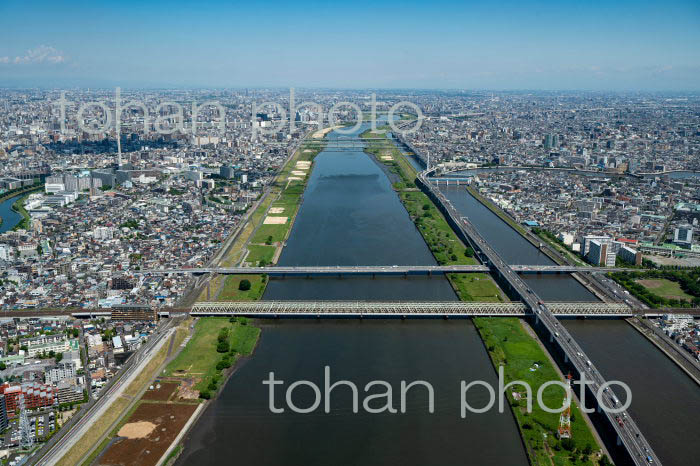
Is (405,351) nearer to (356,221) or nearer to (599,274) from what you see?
(599,274)

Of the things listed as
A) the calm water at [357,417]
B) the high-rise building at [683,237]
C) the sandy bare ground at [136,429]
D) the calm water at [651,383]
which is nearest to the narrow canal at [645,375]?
the calm water at [651,383]

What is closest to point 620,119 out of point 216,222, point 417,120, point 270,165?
point 417,120

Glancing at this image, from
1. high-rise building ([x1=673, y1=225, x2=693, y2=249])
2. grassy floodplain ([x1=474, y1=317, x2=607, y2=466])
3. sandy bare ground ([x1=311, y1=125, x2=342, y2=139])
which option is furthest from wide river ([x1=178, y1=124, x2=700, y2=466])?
sandy bare ground ([x1=311, y1=125, x2=342, y2=139])

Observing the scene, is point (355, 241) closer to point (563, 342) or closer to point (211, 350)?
point (211, 350)

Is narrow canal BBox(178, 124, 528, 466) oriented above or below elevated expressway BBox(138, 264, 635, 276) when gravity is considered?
below

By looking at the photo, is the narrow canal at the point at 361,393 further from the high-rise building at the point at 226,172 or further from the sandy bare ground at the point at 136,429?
the high-rise building at the point at 226,172

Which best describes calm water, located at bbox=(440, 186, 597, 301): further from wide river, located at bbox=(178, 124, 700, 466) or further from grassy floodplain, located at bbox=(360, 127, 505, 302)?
grassy floodplain, located at bbox=(360, 127, 505, 302)

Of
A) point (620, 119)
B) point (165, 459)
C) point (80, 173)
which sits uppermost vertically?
point (620, 119)
